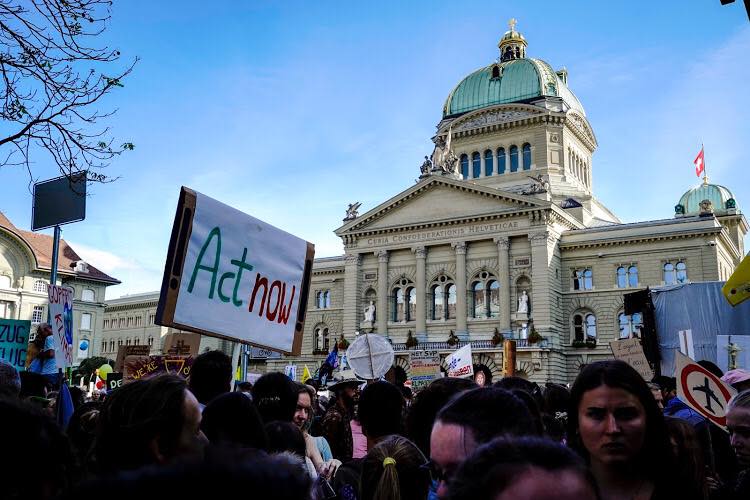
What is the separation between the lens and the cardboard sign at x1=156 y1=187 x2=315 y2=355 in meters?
5.71

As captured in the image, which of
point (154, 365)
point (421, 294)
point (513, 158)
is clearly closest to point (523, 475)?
point (154, 365)

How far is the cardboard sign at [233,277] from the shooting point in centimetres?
571

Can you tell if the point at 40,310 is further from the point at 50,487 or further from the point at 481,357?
the point at 50,487

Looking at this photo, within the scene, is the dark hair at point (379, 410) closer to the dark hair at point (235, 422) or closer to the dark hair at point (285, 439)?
the dark hair at point (285, 439)

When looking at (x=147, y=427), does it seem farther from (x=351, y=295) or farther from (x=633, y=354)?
(x=351, y=295)

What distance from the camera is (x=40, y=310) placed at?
1845 inches

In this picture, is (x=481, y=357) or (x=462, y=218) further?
(x=462, y=218)

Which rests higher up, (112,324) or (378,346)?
(112,324)

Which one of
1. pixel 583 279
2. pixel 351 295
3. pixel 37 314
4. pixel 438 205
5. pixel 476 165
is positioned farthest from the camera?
A: pixel 476 165

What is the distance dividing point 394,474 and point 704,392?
362 cm

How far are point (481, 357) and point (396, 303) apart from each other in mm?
7630

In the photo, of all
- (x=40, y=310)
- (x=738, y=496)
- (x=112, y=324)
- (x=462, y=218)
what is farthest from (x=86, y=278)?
(x=738, y=496)

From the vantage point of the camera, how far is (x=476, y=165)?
5381 centimetres

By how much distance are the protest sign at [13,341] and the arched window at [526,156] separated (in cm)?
4591
